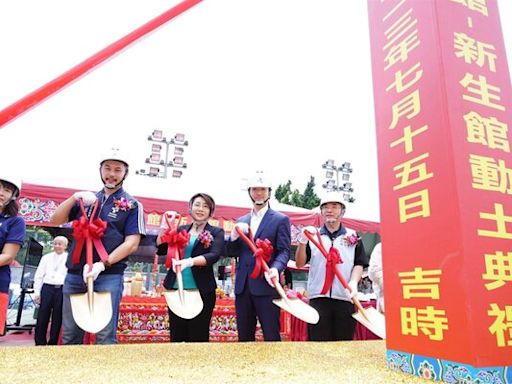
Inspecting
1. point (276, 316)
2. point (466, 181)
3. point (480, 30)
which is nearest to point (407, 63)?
point (480, 30)

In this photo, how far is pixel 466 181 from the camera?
2.71ft

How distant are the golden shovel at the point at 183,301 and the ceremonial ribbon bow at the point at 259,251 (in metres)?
0.27

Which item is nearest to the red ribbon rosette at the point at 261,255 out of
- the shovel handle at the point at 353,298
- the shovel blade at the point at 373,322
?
the shovel handle at the point at 353,298

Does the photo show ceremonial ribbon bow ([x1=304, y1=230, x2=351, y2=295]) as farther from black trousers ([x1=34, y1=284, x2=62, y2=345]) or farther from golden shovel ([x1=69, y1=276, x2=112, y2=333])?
black trousers ([x1=34, y1=284, x2=62, y2=345])

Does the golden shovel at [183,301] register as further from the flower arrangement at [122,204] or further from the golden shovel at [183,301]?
the flower arrangement at [122,204]

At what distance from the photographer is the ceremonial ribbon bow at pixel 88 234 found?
1.50m

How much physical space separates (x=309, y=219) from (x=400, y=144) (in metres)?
3.42

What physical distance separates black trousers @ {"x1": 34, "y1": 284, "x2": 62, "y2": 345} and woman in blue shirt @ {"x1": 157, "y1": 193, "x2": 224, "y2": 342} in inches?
74.1

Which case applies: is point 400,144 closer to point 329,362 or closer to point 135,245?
point 329,362

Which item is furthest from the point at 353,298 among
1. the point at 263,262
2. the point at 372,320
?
the point at 263,262

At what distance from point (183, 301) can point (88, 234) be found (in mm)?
479

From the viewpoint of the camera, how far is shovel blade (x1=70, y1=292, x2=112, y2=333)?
1.21 meters

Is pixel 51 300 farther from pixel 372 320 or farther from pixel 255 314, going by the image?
pixel 372 320

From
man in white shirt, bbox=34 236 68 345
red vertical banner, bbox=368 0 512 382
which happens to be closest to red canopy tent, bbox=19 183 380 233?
man in white shirt, bbox=34 236 68 345
